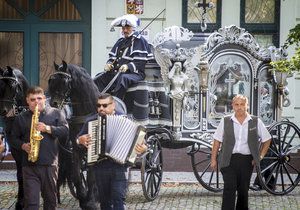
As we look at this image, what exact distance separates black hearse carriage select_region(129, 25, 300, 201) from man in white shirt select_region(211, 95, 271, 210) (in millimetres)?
1697

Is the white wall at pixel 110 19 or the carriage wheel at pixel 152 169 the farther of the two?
the white wall at pixel 110 19

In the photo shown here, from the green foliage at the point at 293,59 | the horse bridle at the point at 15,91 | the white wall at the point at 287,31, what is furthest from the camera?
the white wall at the point at 287,31

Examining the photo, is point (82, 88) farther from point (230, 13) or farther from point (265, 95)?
point (230, 13)

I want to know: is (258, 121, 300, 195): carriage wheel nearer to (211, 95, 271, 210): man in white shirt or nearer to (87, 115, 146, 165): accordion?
(211, 95, 271, 210): man in white shirt

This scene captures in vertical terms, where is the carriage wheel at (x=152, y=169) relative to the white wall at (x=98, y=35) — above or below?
below

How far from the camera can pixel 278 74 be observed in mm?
10750

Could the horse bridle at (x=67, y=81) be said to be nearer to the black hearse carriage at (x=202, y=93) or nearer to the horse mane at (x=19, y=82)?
the horse mane at (x=19, y=82)

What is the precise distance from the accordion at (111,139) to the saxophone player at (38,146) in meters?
0.70

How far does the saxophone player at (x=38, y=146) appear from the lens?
773 cm

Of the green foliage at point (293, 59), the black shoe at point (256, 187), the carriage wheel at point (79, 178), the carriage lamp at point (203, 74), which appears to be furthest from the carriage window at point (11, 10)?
the green foliage at point (293, 59)

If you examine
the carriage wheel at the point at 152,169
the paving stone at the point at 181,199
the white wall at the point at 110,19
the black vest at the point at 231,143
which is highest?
the white wall at the point at 110,19

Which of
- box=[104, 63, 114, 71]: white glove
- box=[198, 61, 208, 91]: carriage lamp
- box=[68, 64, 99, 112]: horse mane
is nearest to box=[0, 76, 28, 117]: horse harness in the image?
box=[68, 64, 99, 112]: horse mane

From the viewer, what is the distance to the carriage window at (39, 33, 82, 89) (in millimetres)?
14172

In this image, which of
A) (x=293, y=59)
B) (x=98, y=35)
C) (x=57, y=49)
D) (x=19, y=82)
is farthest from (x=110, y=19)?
(x=293, y=59)
